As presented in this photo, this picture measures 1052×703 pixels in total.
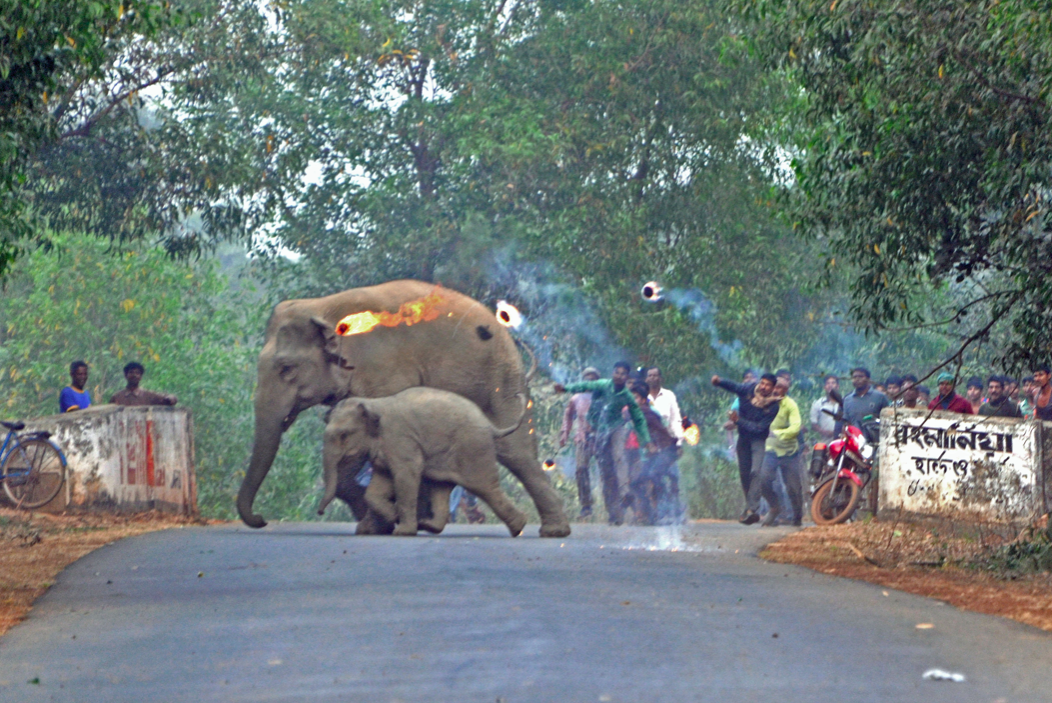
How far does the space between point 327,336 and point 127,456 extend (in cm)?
304

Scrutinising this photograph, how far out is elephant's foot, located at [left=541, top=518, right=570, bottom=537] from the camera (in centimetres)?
1562

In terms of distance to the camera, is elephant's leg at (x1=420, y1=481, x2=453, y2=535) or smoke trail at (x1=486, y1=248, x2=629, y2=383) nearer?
elephant's leg at (x1=420, y1=481, x2=453, y2=535)

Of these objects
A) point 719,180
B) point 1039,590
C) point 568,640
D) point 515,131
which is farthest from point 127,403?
point 568,640

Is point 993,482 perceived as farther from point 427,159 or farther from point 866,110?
point 427,159

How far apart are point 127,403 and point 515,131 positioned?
7660 millimetres

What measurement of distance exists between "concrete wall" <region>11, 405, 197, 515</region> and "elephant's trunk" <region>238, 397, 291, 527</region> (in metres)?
2.03

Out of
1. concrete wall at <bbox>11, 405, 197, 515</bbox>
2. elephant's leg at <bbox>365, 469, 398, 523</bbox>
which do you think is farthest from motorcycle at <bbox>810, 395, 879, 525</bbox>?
concrete wall at <bbox>11, 405, 197, 515</bbox>

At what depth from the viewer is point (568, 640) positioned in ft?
25.3

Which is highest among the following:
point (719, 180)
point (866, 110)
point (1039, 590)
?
point (719, 180)

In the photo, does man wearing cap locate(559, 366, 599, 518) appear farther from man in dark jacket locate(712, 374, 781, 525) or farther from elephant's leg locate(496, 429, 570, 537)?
elephant's leg locate(496, 429, 570, 537)

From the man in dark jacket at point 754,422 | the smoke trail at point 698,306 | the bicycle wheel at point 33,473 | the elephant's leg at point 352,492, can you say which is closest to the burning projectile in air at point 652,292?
the smoke trail at point 698,306

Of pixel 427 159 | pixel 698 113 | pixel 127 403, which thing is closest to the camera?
pixel 127 403

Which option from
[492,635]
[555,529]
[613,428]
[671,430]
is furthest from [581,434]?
[492,635]

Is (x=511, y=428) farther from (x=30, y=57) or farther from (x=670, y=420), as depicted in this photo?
(x=30, y=57)
